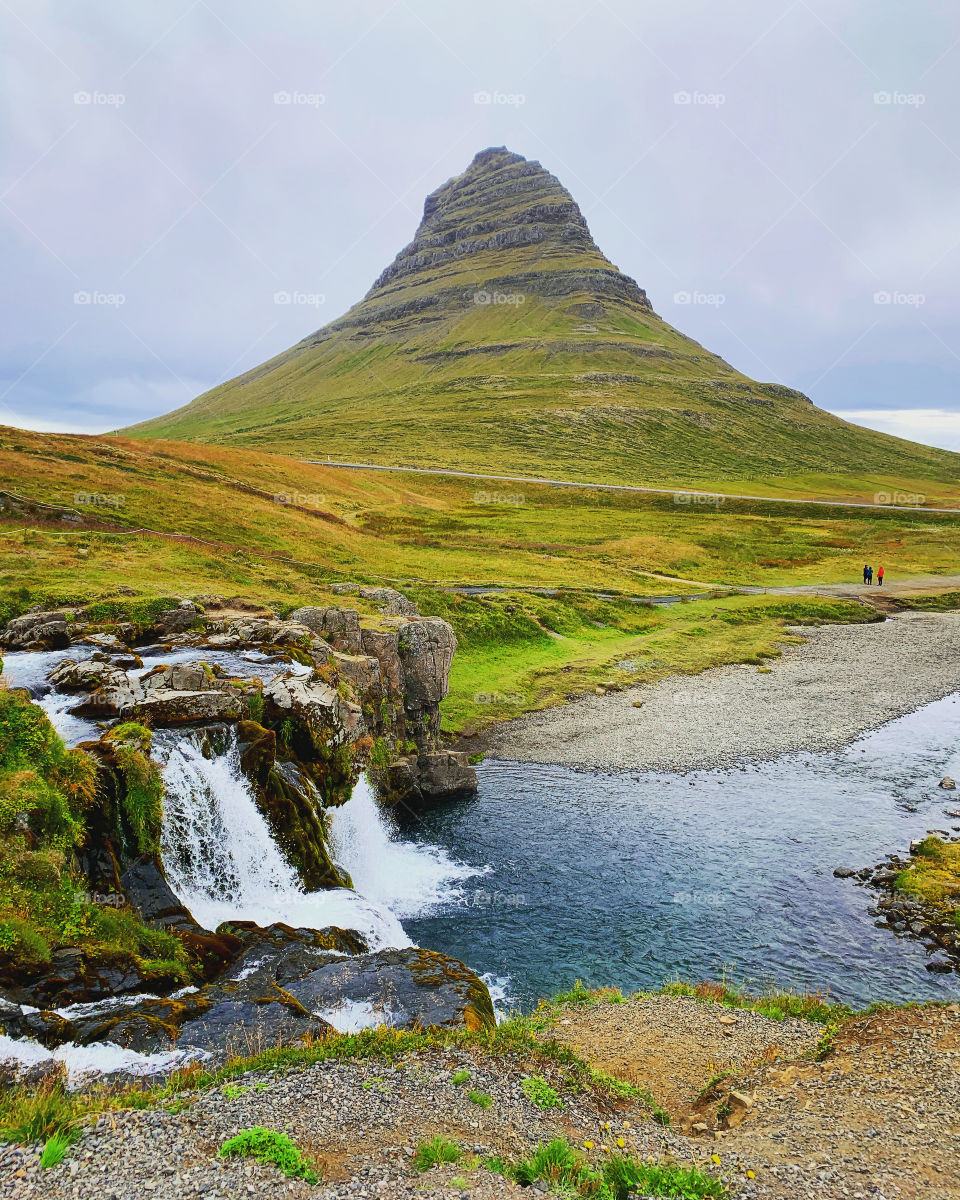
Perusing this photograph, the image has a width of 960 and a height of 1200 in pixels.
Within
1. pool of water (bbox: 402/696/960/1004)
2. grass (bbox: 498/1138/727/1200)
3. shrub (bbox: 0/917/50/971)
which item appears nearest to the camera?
grass (bbox: 498/1138/727/1200)

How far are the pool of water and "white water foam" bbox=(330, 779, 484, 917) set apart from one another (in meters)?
1.01

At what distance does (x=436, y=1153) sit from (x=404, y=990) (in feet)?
23.3

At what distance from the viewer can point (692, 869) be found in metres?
31.1

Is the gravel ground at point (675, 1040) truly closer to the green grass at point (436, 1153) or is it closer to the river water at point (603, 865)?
the river water at point (603, 865)

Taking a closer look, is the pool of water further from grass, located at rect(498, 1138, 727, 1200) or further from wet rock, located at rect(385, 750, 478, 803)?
grass, located at rect(498, 1138, 727, 1200)

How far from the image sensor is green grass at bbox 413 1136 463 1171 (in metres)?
12.1

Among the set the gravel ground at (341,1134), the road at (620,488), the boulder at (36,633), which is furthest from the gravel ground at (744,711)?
the road at (620,488)

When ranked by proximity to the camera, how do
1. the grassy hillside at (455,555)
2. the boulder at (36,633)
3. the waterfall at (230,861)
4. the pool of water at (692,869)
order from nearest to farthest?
the waterfall at (230,861) → the pool of water at (692,869) → the boulder at (36,633) → the grassy hillside at (455,555)

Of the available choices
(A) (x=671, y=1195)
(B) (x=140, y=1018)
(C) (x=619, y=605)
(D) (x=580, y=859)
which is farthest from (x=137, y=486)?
(A) (x=671, y=1195)

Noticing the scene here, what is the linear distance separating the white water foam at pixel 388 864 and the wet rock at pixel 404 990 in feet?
25.4

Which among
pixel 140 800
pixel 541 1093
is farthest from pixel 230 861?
pixel 541 1093

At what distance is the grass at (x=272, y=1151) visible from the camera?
11.5m

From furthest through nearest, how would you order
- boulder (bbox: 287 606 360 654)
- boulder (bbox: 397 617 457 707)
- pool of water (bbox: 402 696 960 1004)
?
boulder (bbox: 397 617 457 707)
boulder (bbox: 287 606 360 654)
pool of water (bbox: 402 696 960 1004)

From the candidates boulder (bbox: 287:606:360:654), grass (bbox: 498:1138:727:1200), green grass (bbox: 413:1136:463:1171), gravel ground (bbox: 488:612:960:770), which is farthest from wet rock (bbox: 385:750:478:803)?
grass (bbox: 498:1138:727:1200)
